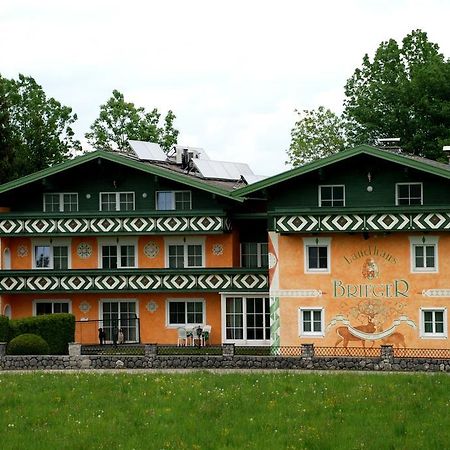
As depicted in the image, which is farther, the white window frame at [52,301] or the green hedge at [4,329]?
the white window frame at [52,301]

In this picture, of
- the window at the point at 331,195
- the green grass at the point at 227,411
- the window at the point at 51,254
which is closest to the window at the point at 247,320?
the window at the point at 331,195

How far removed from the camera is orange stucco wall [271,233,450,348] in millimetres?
48688

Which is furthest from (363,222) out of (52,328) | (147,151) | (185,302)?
(147,151)

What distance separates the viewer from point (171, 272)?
177ft

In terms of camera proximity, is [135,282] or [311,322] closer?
[311,322]

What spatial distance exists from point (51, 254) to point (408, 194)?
16479 millimetres

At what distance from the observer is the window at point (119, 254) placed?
185 ft

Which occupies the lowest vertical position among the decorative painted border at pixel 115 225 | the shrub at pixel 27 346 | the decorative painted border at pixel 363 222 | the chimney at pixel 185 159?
the shrub at pixel 27 346

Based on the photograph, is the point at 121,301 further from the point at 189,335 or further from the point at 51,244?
the point at 51,244

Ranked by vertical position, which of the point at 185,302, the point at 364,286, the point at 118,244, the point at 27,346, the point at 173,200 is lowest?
the point at 27,346

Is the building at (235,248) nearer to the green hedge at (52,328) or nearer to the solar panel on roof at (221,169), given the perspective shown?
the solar panel on roof at (221,169)

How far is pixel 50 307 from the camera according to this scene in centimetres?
5694

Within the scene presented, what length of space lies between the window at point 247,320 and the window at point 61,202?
815 cm

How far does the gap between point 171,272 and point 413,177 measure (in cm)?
1095
